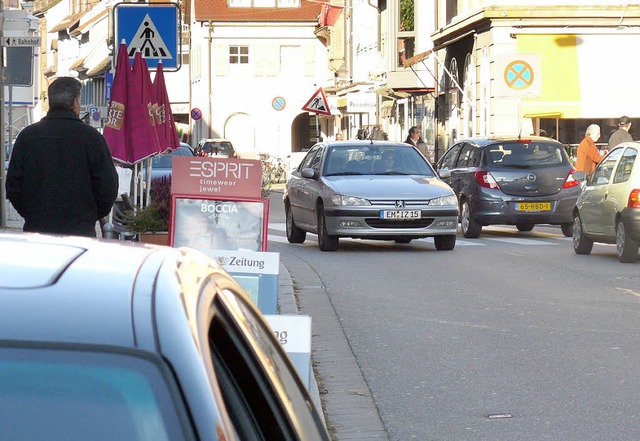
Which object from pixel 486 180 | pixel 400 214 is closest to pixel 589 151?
pixel 486 180

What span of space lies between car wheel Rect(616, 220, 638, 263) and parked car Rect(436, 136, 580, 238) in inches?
186

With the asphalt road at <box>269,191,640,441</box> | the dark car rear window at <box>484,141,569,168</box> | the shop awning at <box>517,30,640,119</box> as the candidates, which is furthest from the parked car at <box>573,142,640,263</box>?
the shop awning at <box>517,30,640,119</box>

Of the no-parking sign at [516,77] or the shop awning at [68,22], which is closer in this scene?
the no-parking sign at [516,77]

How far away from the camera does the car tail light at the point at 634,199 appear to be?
57.6 feet

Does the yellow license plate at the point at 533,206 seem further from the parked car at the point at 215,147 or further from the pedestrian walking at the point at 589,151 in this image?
the parked car at the point at 215,147

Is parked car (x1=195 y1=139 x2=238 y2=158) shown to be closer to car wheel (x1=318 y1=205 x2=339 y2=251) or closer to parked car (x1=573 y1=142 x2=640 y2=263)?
car wheel (x1=318 y1=205 x2=339 y2=251)

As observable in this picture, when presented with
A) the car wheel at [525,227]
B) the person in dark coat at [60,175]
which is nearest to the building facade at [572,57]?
the car wheel at [525,227]

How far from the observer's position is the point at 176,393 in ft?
6.68

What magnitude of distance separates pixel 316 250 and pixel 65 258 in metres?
18.1

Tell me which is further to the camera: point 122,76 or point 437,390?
point 122,76

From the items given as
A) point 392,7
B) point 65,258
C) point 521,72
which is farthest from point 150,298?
point 392,7

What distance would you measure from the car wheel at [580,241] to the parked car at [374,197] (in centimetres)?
161

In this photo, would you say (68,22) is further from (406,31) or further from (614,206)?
(614,206)

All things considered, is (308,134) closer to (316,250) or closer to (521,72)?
(521,72)
